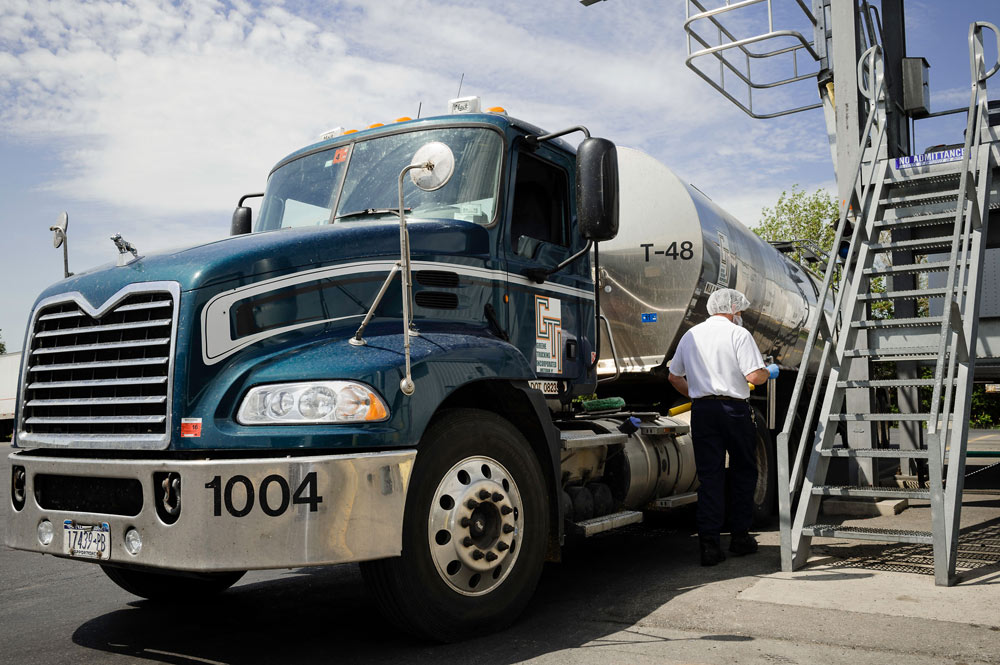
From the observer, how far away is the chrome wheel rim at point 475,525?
13.8ft

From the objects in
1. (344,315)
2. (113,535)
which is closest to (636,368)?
(344,315)

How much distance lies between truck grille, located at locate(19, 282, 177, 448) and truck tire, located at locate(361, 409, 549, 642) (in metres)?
1.19

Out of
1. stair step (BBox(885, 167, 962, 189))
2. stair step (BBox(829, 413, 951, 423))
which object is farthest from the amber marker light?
stair step (BBox(885, 167, 962, 189))

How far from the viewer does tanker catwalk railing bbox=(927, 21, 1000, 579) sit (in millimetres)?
5328

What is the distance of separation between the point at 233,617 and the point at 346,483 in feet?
6.41

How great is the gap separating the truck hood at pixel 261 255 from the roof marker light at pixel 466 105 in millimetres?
1002

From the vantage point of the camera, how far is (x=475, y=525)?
4344 millimetres

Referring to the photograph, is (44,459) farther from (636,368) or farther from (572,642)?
(636,368)

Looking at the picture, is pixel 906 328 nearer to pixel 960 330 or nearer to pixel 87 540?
pixel 960 330

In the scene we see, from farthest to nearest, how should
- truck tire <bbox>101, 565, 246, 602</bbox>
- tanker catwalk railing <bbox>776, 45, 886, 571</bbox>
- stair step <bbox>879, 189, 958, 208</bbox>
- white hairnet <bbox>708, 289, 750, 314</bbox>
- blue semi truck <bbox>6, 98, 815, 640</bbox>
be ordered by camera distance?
stair step <bbox>879, 189, 958, 208</bbox> < white hairnet <bbox>708, 289, 750, 314</bbox> < tanker catwalk railing <bbox>776, 45, 886, 571</bbox> < truck tire <bbox>101, 565, 246, 602</bbox> < blue semi truck <bbox>6, 98, 815, 640</bbox>

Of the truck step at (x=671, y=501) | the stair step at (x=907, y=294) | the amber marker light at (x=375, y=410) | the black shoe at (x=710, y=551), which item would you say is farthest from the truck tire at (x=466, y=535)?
the stair step at (x=907, y=294)

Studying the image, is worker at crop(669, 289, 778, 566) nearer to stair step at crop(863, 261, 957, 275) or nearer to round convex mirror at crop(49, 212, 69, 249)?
stair step at crop(863, 261, 957, 275)

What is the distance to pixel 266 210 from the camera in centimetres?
600

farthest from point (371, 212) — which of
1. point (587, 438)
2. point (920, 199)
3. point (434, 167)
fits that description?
point (920, 199)
